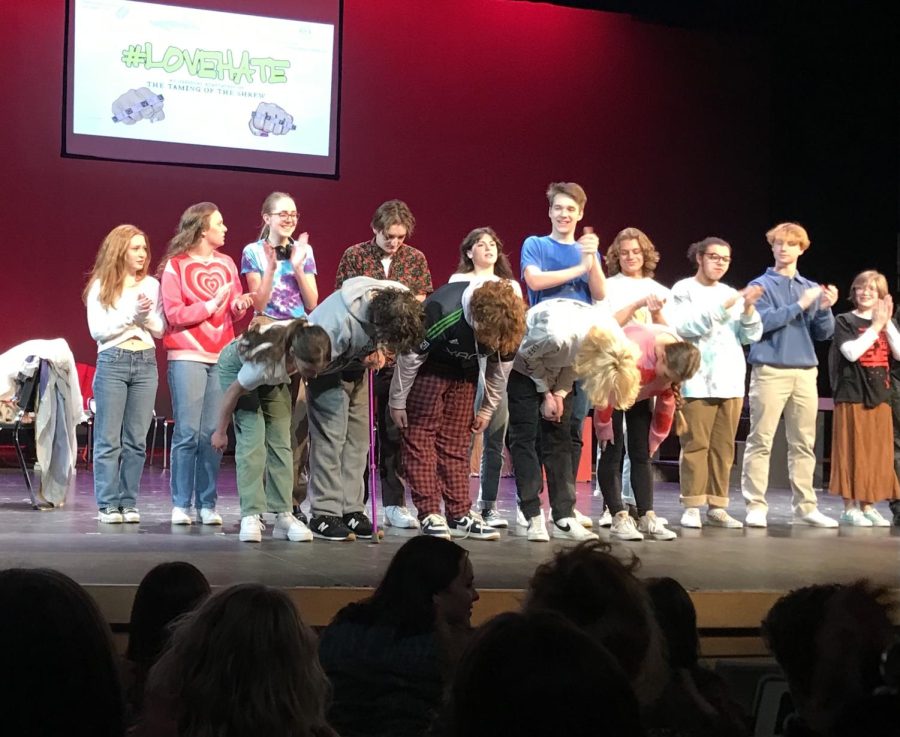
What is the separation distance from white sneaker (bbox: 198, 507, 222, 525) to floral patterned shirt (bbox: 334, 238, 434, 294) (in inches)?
39.5

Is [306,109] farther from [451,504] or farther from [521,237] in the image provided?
[451,504]

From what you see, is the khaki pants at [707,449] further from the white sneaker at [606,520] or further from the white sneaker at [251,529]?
the white sneaker at [251,529]

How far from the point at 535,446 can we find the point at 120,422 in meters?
1.57

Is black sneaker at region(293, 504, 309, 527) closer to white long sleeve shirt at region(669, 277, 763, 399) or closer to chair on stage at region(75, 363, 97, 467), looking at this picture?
white long sleeve shirt at region(669, 277, 763, 399)

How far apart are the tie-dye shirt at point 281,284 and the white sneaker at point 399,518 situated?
86 centimetres

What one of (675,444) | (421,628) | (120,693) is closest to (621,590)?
(421,628)

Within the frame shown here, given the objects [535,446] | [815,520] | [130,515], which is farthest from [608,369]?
[130,515]

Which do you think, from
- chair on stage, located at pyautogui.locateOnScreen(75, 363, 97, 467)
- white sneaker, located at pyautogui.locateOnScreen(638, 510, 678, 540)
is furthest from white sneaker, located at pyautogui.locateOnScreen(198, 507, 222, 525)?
chair on stage, located at pyautogui.locateOnScreen(75, 363, 97, 467)

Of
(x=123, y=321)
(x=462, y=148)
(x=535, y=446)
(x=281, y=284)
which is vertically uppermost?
(x=462, y=148)

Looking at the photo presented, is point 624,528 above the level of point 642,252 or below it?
below

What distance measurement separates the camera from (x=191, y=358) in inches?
170

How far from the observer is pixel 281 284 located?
14.8 feet

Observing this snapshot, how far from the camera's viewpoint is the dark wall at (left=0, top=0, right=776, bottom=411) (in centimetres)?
830

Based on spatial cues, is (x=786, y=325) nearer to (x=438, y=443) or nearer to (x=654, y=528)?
(x=654, y=528)
